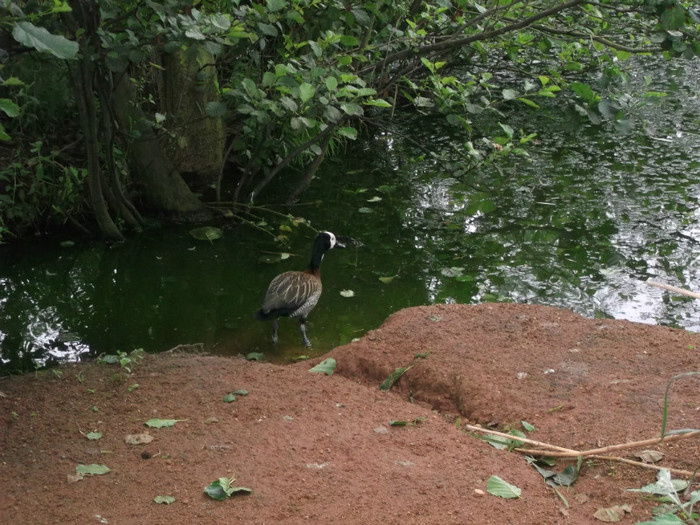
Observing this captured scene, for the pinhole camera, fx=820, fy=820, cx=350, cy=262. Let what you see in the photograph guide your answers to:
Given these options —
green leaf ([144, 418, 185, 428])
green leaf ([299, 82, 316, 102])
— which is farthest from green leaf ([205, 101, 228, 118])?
green leaf ([144, 418, 185, 428])

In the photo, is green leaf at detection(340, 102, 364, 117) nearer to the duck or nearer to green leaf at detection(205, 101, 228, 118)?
green leaf at detection(205, 101, 228, 118)

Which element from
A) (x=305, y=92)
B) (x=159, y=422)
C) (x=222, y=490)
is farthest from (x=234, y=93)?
(x=222, y=490)

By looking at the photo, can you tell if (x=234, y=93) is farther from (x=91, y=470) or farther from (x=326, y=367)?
(x=91, y=470)

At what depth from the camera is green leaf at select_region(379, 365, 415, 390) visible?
17.8 feet

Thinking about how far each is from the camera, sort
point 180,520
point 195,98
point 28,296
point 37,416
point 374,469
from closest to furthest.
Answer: point 180,520 → point 374,469 → point 37,416 → point 28,296 → point 195,98

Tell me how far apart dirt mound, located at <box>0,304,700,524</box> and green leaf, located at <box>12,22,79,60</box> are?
2025 mm

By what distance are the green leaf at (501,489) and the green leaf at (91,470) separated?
1864mm

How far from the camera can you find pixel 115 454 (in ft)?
13.9

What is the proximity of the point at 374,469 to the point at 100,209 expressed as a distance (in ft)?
16.5

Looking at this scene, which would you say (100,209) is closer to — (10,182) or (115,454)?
(10,182)

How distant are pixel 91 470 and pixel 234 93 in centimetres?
359

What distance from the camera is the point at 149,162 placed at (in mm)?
8484

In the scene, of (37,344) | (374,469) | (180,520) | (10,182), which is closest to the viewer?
(180,520)

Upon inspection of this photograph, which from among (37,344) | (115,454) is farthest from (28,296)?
(115,454)
